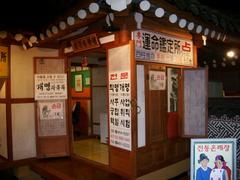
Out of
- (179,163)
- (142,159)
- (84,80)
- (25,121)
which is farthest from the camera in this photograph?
(84,80)

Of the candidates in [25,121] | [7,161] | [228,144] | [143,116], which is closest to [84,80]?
[25,121]

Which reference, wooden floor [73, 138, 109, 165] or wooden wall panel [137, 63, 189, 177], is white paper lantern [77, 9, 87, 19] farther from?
wooden floor [73, 138, 109, 165]

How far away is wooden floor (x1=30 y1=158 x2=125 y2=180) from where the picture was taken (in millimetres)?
4238

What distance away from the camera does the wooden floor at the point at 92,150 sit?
17.0 feet

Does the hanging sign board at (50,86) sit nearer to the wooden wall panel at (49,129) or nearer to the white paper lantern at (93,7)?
the wooden wall panel at (49,129)

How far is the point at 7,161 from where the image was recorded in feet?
16.4

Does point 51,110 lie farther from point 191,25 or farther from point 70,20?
point 191,25

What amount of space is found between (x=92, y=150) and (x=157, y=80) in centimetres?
263

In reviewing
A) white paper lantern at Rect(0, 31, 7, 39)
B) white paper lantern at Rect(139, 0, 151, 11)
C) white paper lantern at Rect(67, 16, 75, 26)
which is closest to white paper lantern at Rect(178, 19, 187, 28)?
white paper lantern at Rect(139, 0, 151, 11)

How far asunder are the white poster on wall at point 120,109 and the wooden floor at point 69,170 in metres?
0.60

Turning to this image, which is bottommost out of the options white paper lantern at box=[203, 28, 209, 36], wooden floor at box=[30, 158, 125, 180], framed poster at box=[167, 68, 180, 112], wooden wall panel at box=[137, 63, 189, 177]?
wooden floor at box=[30, 158, 125, 180]

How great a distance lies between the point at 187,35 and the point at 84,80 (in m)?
4.38

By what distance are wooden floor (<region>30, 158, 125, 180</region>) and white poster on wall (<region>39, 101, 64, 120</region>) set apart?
0.96 metres

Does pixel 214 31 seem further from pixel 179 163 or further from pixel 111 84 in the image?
pixel 179 163
